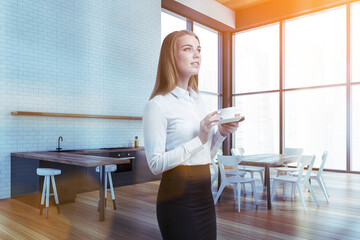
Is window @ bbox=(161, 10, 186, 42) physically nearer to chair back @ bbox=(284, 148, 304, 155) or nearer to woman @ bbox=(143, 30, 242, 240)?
chair back @ bbox=(284, 148, 304, 155)

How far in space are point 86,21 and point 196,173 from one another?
5.13 metres

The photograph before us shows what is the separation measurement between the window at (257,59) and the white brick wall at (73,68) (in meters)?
3.33

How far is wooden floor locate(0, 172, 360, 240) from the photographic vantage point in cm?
284

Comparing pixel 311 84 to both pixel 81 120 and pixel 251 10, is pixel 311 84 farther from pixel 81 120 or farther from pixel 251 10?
pixel 81 120

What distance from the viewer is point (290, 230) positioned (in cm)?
293

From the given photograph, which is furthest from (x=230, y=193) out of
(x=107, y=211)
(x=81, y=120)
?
(x=81, y=120)

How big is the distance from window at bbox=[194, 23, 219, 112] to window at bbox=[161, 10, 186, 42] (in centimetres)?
58

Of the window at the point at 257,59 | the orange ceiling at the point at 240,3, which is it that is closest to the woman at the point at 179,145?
the window at the point at 257,59

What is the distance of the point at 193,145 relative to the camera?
32.2 inches

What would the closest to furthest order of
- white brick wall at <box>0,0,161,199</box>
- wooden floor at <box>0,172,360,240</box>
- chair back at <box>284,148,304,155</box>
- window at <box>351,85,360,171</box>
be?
wooden floor at <box>0,172,360,240</box>, white brick wall at <box>0,0,161,199</box>, chair back at <box>284,148,304,155</box>, window at <box>351,85,360,171</box>

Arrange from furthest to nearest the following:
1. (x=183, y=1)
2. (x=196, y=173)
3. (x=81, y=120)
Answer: (x=183, y=1) < (x=81, y=120) < (x=196, y=173)

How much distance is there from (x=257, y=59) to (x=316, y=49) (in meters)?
1.69

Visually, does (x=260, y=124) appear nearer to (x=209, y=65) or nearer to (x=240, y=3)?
(x=209, y=65)

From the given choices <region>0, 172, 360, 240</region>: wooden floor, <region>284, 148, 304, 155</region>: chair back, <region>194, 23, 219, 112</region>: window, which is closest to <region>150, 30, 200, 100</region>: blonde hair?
<region>0, 172, 360, 240</region>: wooden floor
